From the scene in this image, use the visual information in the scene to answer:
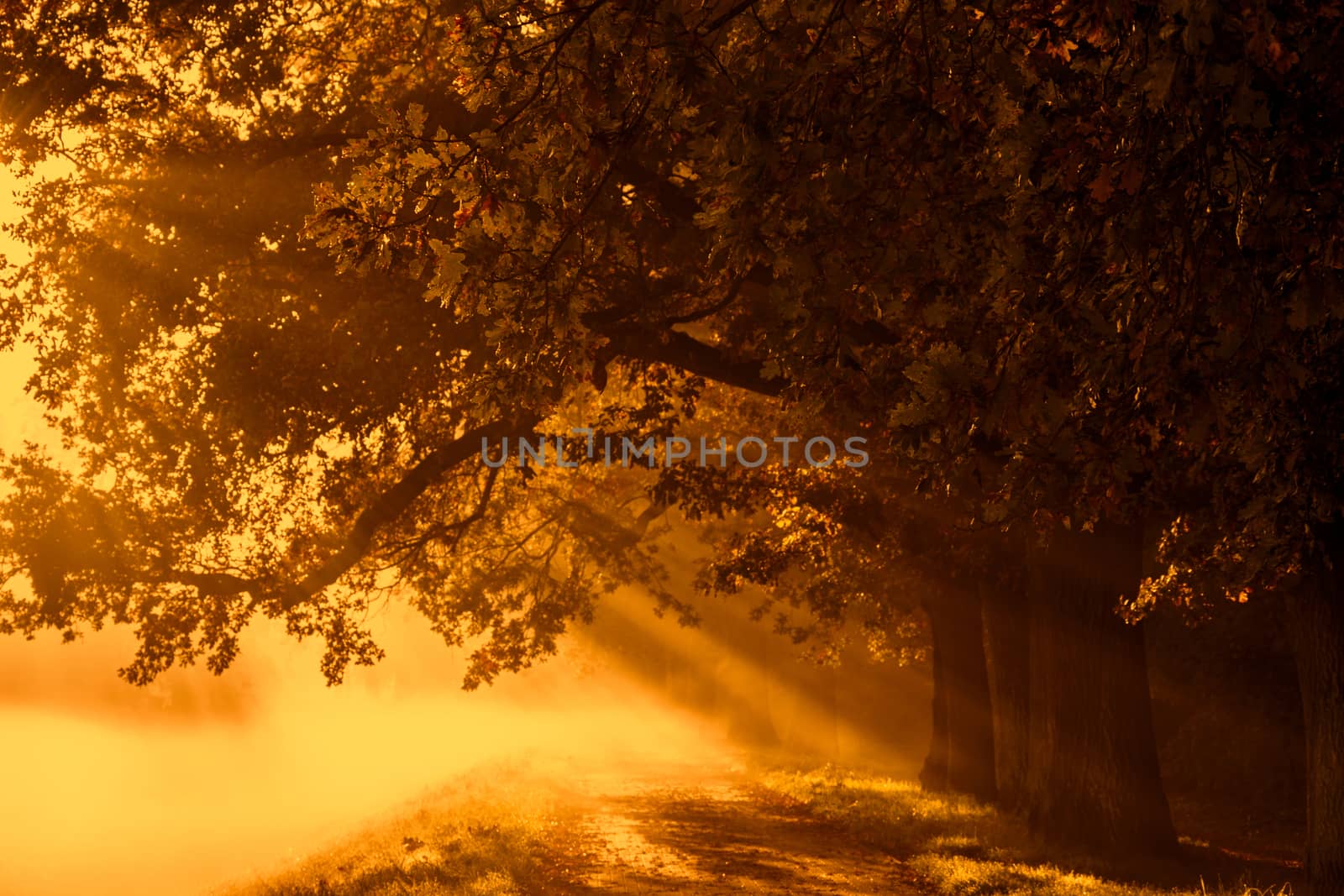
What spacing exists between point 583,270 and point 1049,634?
11.2m

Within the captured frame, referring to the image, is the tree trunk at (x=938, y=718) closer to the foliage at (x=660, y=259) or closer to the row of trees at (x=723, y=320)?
the row of trees at (x=723, y=320)

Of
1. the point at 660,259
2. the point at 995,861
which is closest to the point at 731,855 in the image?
the point at 995,861

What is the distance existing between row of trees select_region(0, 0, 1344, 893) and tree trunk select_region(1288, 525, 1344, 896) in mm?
46

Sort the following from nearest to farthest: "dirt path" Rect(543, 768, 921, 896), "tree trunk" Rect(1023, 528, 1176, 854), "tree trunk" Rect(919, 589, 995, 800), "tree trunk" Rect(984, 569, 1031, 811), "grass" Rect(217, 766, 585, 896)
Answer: "grass" Rect(217, 766, 585, 896)
"dirt path" Rect(543, 768, 921, 896)
"tree trunk" Rect(1023, 528, 1176, 854)
"tree trunk" Rect(984, 569, 1031, 811)
"tree trunk" Rect(919, 589, 995, 800)

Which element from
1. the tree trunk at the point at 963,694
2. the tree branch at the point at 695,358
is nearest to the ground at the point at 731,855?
the tree trunk at the point at 963,694

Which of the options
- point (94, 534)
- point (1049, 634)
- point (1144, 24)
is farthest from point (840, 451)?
point (1144, 24)

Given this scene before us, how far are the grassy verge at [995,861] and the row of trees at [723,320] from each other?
29.1 inches

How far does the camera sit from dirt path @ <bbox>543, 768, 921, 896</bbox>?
1316 centimetres

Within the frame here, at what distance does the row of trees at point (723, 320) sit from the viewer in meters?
5.59

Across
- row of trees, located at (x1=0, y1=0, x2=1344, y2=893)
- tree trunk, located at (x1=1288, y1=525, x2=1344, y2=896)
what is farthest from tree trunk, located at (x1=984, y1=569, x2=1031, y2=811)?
tree trunk, located at (x1=1288, y1=525, x2=1344, y2=896)

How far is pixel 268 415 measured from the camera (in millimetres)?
14242

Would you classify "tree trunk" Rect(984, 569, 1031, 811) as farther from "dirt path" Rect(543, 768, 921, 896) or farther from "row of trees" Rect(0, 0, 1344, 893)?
"dirt path" Rect(543, 768, 921, 896)

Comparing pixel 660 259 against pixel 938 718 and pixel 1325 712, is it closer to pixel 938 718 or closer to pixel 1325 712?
pixel 1325 712

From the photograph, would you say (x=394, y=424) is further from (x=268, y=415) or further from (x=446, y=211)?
(x=446, y=211)
